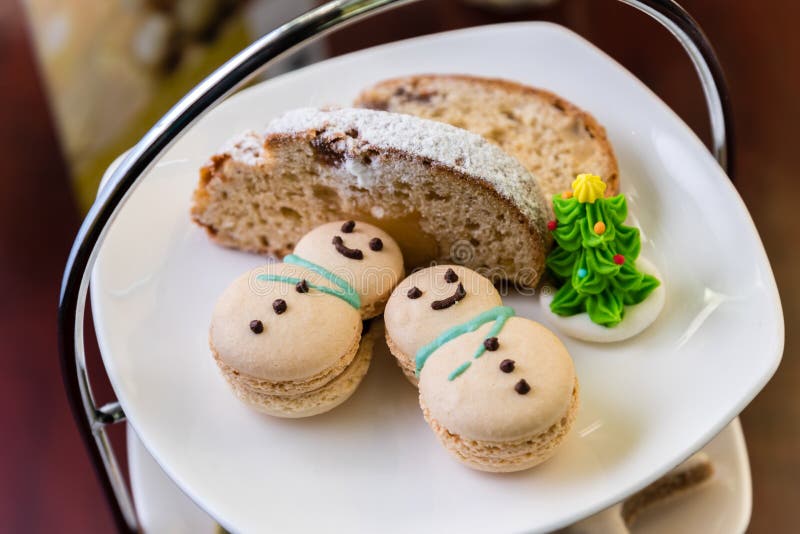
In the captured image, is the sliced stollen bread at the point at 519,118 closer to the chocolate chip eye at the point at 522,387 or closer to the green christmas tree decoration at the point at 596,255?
the green christmas tree decoration at the point at 596,255

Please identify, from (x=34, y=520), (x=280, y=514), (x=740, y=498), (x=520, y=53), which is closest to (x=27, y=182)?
(x=34, y=520)

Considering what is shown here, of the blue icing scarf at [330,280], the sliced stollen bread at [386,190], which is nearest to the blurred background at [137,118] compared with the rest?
the sliced stollen bread at [386,190]

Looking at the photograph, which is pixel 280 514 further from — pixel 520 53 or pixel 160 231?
pixel 520 53

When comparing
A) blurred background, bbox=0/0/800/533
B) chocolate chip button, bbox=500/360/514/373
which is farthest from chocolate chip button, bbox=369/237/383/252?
blurred background, bbox=0/0/800/533

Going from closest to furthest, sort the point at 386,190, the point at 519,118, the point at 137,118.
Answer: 1. the point at 386,190
2. the point at 519,118
3. the point at 137,118

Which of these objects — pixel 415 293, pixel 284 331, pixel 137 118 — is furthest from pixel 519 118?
pixel 137 118

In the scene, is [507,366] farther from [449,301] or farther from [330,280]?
[330,280]

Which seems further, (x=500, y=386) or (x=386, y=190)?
(x=386, y=190)
